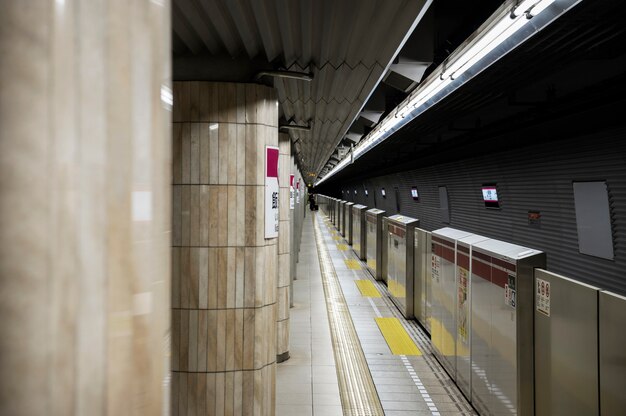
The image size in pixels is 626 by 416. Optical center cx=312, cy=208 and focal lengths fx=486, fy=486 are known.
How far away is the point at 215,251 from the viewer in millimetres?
4133

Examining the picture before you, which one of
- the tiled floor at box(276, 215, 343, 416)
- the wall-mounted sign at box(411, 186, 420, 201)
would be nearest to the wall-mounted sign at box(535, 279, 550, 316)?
the tiled floor at box(276, 215, 343, 416)

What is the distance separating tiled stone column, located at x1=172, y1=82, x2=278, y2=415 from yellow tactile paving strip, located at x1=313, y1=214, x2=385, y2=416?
1.50m

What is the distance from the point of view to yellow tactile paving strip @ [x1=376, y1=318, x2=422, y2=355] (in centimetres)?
715

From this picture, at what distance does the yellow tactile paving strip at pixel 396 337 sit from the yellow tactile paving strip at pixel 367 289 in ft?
6.19

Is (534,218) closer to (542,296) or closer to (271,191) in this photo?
(542,296)

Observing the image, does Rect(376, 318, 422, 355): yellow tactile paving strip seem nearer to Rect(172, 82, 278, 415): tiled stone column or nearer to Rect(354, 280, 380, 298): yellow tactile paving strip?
Rect(354, 280, 380, 298): yellow tactile paving strip

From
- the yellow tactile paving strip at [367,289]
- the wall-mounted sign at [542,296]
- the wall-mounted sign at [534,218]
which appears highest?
the wall-mounted sign at [534,218]

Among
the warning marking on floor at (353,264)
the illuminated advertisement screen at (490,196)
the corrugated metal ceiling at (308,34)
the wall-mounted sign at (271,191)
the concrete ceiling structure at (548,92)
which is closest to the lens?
the corrugated metal ceiling at (308,34)

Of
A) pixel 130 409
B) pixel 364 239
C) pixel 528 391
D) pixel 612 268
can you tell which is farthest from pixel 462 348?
pixel 364 239

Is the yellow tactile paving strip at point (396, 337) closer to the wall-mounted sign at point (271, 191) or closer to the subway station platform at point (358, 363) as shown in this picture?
the subway station platform at point (358, 363)

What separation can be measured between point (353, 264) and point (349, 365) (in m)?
8.57

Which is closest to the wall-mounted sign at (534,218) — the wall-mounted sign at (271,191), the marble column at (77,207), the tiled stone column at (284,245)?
the tiled stone column at (284,245)

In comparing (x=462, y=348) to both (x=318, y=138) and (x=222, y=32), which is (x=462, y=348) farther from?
(x=318, y=138)

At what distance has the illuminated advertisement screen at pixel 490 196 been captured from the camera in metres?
9.29
